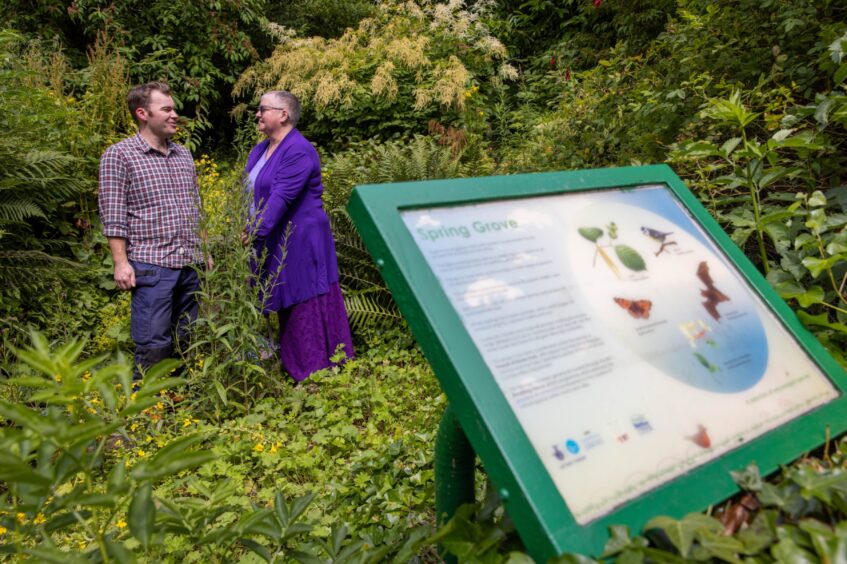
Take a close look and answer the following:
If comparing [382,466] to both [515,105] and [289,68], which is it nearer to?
[289,68]

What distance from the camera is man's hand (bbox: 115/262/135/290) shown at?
3461 millimetres

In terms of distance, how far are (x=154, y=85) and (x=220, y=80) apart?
737 cm

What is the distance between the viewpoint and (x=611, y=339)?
39.8 inches

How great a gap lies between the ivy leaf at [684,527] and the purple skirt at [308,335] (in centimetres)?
323

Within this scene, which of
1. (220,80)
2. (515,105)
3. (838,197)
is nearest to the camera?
(838,197)

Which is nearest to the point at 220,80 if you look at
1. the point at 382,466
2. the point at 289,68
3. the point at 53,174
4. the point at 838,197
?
the point at 289,68

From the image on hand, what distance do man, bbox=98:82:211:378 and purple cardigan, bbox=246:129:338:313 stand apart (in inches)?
18.2

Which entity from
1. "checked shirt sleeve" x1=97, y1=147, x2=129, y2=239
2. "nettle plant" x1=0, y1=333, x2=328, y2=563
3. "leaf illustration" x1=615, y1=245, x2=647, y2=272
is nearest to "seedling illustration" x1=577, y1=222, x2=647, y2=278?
"leaf illustration" x1=615, y1=245, x2=647, y2=272

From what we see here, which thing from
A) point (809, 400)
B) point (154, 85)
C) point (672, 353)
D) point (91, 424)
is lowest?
point (809, 400)

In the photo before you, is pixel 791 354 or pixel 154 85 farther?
pixel 154 85

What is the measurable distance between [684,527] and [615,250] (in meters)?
0.53

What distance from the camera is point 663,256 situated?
1.20 metres

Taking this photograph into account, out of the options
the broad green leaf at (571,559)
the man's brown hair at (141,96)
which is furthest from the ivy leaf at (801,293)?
the man's brown hair at (141,96)

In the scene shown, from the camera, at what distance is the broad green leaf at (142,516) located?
0.81 metres
